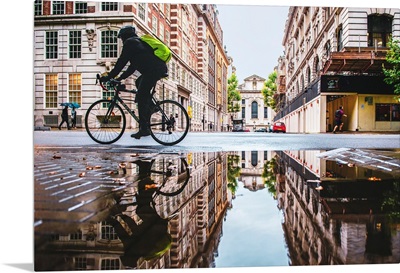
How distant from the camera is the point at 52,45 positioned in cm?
558

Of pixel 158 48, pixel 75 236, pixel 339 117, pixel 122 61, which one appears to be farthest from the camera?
pixel 339 117

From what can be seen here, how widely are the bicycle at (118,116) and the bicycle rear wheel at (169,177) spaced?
85.0 inches

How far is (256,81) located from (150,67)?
417 centimetres

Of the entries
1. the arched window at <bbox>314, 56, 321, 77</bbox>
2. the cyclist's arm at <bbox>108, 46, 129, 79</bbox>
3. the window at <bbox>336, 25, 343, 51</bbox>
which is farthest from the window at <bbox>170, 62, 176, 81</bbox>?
the arched window at <bbox>314, 56, 321, 77</bbox>

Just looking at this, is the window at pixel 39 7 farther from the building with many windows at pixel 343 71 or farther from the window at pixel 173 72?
the building with many windows at pixel 343 71

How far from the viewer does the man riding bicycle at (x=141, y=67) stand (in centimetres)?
611

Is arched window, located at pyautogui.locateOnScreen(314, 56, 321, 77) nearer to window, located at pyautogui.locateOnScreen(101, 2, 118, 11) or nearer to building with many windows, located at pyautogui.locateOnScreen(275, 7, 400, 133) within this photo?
building with many windows, located at pyautogui.locateOnScreen(275, 7, 400, 133)

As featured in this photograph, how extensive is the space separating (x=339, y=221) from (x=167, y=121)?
4855mm

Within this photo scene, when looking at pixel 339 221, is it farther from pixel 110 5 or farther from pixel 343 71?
pixel 343 71

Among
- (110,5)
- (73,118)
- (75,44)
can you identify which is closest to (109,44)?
(75,44)

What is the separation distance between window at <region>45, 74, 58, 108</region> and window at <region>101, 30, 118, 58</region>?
39.1 inches

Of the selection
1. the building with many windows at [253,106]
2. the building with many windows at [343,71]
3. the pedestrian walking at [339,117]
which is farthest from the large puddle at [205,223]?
the pedestrian walking at [339,117]

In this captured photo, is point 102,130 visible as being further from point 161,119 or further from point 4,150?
point 4,150

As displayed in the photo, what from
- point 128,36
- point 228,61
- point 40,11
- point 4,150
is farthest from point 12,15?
point 228,61
